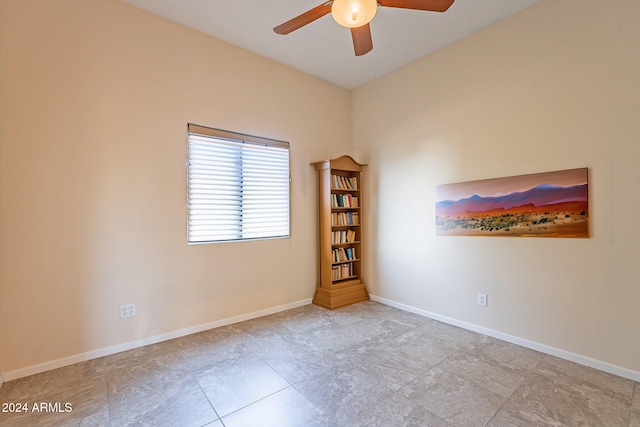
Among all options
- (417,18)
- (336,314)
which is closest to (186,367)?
(336,314)

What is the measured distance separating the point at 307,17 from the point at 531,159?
7.52 ft

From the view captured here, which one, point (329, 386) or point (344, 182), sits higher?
point (344, 182)

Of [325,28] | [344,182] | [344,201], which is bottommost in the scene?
[344,201]

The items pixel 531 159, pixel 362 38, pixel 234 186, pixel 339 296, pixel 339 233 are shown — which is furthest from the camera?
pixel 339 233

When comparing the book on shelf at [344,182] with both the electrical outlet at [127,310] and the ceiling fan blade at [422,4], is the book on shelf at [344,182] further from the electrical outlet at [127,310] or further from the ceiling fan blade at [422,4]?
the electrical outlet at [127,310]

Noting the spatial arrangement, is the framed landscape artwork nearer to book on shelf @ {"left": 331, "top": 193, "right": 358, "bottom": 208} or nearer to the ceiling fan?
book on shelf @ {"left": 331, "top": 193, "right": 358, "bottom": 208}

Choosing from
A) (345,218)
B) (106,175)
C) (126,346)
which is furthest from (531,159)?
(126,346)

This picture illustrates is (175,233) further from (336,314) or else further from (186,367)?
(336,314)

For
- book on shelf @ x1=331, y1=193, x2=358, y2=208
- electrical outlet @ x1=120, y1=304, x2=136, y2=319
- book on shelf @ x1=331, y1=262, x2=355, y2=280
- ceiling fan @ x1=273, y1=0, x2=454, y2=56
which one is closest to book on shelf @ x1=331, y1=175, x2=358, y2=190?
book on shelf @ x1=331, y1=193, x2=358, y2=208

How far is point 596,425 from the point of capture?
1593 millimetres

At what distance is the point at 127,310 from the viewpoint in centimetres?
252

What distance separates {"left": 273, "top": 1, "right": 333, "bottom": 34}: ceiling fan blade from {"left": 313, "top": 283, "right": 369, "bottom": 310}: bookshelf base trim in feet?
9.56

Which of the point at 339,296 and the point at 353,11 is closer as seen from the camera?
the point at 353,11

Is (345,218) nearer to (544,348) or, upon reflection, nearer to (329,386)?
(329,386)
